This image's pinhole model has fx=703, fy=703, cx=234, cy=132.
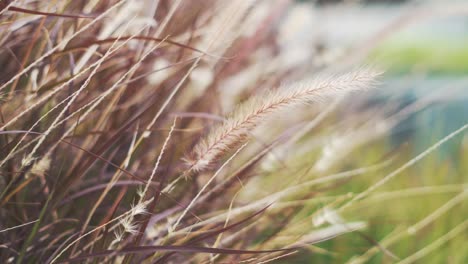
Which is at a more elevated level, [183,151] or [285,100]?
[285,100]

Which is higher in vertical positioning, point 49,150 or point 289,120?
point 49,150

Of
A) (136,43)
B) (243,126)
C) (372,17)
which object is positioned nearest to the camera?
(243,126)

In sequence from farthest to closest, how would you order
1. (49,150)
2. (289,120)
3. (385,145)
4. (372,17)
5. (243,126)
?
(372,17) < (385,145) < (289,120) < (49,150) < (243,126)

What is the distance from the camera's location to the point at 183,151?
3.11 feet

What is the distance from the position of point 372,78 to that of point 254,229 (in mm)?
322

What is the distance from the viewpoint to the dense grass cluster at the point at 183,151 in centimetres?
72

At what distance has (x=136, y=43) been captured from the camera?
1.06 meters

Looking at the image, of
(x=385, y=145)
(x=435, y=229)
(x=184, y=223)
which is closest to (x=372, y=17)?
(x=385, y=145)

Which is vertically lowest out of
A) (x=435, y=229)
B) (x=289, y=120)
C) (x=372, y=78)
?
(x=435, y=229)

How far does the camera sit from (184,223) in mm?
871

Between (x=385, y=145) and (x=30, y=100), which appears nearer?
(x=30, y=100)

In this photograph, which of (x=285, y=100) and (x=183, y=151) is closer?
(x=285, y=100)

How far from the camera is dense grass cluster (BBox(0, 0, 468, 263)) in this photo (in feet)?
2.35

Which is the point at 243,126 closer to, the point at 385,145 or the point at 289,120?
the point at 289,120
